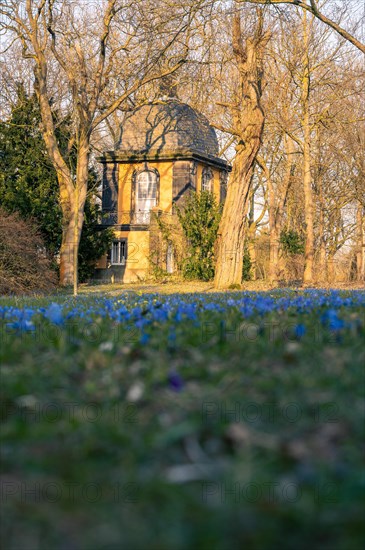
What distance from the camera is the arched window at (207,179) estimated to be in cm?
4206

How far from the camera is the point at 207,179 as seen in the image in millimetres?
42562

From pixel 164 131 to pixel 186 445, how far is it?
39791 mm

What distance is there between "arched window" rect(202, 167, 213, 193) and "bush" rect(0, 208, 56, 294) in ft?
66.6

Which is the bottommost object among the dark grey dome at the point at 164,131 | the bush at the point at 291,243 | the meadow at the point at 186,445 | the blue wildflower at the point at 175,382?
the meadow at the point at 186,445

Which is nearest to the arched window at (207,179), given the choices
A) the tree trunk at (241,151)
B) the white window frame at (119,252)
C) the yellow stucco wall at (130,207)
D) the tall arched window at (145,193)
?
the yellow stucco wall at (130,207)

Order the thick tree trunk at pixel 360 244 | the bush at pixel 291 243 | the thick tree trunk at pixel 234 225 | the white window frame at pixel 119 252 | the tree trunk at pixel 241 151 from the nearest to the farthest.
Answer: the tree trunk at pixel 241 151, the thick tree trunk at pixel 234 225, the bush at pixel 291 243, the white window frame at pixel 119 252, the thick tree trunk at pixel 360 244

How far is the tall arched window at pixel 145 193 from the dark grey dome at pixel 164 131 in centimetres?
144

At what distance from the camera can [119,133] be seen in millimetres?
42719

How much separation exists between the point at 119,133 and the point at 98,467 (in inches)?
1636

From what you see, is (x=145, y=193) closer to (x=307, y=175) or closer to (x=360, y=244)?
(x=360, y=244)

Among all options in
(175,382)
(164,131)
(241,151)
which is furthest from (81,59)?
(175,382)

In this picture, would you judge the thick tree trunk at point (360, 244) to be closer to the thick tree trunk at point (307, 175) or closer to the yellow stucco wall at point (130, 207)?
the yellow stucco wall at point (130, 207)

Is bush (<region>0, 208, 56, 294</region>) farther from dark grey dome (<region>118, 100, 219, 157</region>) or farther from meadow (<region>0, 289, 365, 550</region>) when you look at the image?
dark grey dome (<region>118, 100, 219, 157</region>)

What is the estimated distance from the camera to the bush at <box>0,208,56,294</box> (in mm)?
21344
